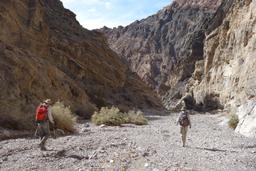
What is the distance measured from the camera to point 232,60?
4744 centimetres

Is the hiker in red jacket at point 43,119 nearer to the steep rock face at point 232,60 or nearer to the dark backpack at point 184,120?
the dark backpack at point 184,120

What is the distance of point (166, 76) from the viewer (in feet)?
417

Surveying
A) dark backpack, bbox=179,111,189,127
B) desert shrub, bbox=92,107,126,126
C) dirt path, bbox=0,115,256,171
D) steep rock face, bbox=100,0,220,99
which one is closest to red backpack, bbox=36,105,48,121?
dirt path, bbox=0,115,256,171

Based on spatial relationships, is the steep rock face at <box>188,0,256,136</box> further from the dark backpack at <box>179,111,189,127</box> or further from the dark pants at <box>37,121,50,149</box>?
the dark pants at <box>37,121,50,149</box>

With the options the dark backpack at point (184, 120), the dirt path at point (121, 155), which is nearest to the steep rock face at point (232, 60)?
the dark backpack at point (184, 120)

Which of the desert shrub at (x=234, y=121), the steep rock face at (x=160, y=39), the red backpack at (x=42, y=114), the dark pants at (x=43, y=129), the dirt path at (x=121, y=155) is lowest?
the dirt path at (x=121, y=155)

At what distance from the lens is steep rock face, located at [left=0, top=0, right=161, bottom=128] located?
67.5ft

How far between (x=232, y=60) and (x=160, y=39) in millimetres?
97239

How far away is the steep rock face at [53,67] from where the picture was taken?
20578 millimetres

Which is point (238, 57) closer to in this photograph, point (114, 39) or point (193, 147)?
point (193, 147)

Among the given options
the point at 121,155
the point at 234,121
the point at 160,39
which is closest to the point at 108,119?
the point at 234,121

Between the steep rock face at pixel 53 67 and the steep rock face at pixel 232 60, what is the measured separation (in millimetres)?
8844

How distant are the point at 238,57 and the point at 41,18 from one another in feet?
64.8

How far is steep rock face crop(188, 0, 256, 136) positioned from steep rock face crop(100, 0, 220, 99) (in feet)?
181
